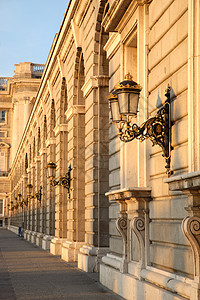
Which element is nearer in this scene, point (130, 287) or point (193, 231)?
point (193, 231)

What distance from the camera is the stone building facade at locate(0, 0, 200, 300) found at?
8094 millimetres

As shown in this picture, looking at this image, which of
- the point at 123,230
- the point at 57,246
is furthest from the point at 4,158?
the point at 123,230

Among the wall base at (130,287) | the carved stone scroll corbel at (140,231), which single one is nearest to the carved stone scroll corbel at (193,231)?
the wall base at (130,287)

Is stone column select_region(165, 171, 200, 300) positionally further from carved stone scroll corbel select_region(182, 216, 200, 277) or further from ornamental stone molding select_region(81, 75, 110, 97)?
ornamental stone molding select_region(81, 75, 110, 97)

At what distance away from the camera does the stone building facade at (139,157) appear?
8.09m

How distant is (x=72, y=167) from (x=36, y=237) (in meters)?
16.1

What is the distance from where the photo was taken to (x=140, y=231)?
1031cm

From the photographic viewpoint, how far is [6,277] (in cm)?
1605

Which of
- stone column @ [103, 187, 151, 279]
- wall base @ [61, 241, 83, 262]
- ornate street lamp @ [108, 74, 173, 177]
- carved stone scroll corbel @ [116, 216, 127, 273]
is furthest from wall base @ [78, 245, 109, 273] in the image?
ornate street lamp @ [108, 74, 173, 177]

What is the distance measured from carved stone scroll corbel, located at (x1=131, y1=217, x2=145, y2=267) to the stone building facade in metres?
0.02

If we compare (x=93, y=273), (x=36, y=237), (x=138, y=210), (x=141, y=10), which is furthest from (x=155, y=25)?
(x=36, y=237)

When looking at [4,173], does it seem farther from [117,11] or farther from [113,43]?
[117,11]

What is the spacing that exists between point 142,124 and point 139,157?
1.45 meters

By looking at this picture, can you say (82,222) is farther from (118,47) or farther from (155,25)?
(155,25)
